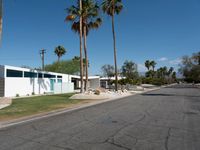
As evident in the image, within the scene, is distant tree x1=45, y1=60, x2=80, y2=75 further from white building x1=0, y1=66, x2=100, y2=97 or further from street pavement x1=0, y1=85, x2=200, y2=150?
street pavement x1=0, y1=85, x2=200, y2=150

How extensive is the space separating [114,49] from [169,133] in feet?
101

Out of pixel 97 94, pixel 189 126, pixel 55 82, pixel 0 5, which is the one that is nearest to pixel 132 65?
pixel 55 82

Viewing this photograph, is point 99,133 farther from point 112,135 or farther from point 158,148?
point 158,148

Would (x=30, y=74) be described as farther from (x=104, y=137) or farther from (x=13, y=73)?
(x=104, y=137)

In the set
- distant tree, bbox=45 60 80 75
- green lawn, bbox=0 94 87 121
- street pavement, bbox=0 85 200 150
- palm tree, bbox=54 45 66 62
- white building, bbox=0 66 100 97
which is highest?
palm tree, bbox=54 45 66 62

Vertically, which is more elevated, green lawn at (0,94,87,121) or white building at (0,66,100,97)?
white building at (0,66,100,97)

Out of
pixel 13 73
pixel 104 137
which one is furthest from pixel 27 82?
pixel 104 137

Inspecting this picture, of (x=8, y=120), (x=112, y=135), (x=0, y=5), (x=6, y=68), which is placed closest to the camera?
(x=112, y=135)

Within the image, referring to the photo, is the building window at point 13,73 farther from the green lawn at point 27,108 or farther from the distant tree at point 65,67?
the distant tree at point 65,67

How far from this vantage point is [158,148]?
6.34 meters

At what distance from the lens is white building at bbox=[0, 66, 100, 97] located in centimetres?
2842

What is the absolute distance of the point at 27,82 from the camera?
3334cm

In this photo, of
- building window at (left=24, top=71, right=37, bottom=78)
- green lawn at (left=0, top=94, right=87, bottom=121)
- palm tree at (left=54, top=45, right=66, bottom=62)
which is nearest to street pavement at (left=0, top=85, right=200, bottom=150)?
green lawn at (left=0, top=94, right=87, bottom=121)

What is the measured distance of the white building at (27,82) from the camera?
28.4 m
